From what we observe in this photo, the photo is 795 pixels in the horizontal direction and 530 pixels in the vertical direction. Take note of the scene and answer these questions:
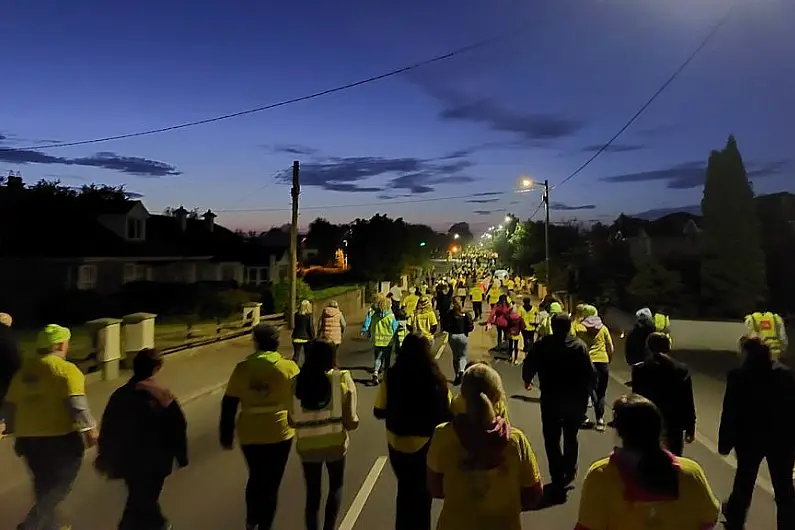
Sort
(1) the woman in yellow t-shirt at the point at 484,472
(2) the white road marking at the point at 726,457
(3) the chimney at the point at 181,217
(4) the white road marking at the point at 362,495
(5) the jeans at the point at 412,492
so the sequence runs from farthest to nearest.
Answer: (3) the chimney at the point at 181,217 < (2) the white road marking at the point at 726,457 < (4) the white road marking at the point at 362,495 < (5) the jeans at the point at 412,492 < (1) the woman in yellow t-shirt at the point at 484,472

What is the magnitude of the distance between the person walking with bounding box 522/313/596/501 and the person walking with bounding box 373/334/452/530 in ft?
6.34

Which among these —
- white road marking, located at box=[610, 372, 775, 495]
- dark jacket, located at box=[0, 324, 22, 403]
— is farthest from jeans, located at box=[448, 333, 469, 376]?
dark jacket, located at box=[0, 324, 22, 403]

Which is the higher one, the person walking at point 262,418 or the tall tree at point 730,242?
the tall tree at point 730,242

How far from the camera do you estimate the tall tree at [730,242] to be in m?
29.9

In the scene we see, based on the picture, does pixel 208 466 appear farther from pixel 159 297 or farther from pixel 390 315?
pixel 159 297

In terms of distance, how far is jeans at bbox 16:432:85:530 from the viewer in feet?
16.8

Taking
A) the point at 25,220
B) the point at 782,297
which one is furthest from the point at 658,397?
the point at 25,220

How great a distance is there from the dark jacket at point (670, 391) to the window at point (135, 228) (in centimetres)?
3588

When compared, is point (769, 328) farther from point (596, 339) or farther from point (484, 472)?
point (484, 472)

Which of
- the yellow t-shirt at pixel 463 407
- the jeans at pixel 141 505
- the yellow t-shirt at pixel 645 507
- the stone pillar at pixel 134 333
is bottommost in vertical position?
the jeans at pixel 141 505

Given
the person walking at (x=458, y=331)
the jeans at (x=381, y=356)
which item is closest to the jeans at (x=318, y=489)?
the person walking at (x=458, y=331)

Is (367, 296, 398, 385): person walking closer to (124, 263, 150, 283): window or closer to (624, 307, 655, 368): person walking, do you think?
(624, 307, 655, 368): person walking

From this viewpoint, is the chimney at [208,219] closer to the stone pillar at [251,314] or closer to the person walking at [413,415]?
the stone pillar at [251,314]

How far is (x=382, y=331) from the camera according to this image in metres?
12.4
